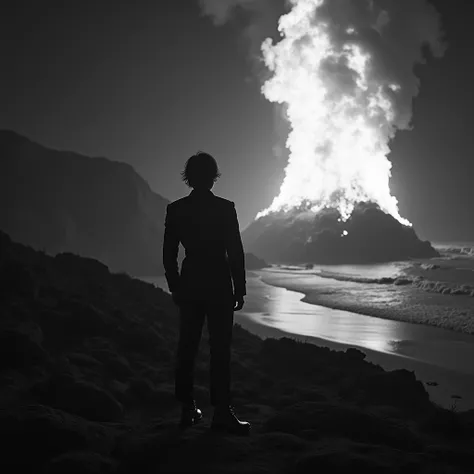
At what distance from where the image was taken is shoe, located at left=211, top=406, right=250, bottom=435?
3.33m

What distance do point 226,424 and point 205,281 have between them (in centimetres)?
140

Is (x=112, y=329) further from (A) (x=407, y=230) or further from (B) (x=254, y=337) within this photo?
Result: (A) (x=407, y=230)

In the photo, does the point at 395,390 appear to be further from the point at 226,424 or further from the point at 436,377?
the point at 226,424

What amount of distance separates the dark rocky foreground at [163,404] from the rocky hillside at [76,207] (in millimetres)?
59972

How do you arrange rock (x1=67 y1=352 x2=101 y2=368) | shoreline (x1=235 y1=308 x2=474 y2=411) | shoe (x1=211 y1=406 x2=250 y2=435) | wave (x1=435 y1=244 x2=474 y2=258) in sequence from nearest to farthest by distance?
shoe (x1=211 y1=406 x2=250 y2=435)
rock (x1=67 y1=352 x2=101 y2=368)
shoreline (x1=235 y1=308 x2=474 y2=411)
wave (x1=435 y1=244 x2=474 y2=258)

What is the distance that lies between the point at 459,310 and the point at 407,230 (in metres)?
133

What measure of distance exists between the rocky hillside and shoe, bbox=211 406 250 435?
6442 centimetres

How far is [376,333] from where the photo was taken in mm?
12836

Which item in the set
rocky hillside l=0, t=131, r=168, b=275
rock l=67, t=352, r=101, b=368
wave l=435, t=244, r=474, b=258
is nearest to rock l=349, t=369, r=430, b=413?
rock l=67, t=352, r=101, b=368

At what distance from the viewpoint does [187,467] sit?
2.58m

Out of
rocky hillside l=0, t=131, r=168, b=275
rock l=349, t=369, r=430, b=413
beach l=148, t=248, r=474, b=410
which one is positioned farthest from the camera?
rocky hillside l=0, t=131, r=168, b=275

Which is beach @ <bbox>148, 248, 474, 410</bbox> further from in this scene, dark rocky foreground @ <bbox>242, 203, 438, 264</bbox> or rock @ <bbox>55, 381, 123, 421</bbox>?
dark rocky foreground @ <bbox>242, 203, 438, 264</bbox>

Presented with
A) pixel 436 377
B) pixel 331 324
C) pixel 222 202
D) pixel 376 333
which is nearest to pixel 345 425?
pixel 222 202

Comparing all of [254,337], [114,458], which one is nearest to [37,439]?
[114,458]
